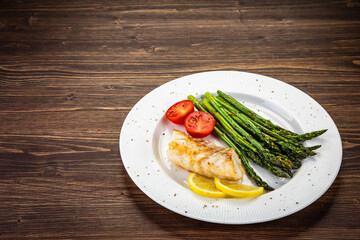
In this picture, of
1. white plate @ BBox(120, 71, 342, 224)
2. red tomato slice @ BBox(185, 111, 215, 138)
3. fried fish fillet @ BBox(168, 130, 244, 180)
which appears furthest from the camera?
red tomato slice @ BBox(185, 111, 215, 138)

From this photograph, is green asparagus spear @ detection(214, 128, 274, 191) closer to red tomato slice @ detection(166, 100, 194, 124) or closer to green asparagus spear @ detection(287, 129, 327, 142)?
red tomato slice @ detection(166, 100, 194, 124)

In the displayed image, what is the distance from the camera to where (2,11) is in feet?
18.4

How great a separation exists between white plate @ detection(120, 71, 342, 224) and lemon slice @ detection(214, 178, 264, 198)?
61mm

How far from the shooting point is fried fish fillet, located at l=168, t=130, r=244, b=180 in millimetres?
3010

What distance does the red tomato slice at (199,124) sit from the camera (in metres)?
3.46

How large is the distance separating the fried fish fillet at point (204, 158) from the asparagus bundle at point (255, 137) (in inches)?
8.0

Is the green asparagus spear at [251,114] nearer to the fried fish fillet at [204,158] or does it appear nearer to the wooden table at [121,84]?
the fried fish fillet at [204,158]

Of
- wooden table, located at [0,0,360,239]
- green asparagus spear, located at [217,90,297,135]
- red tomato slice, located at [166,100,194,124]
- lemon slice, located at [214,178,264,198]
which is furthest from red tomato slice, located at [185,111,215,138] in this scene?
wooden table, located at [0,0,360,239]

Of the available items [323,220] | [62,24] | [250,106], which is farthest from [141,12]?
[323,220]

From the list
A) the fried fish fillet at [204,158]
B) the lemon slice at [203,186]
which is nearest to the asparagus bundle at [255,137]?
the fried fish fillet at [204,158]

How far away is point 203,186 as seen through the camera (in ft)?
9.69

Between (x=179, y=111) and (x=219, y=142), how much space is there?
580 mm

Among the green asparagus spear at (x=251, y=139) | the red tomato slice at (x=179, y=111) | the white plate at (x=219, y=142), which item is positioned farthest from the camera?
the red tomato slice at (x=179, y=111)

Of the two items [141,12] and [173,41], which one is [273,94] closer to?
[173,41]
